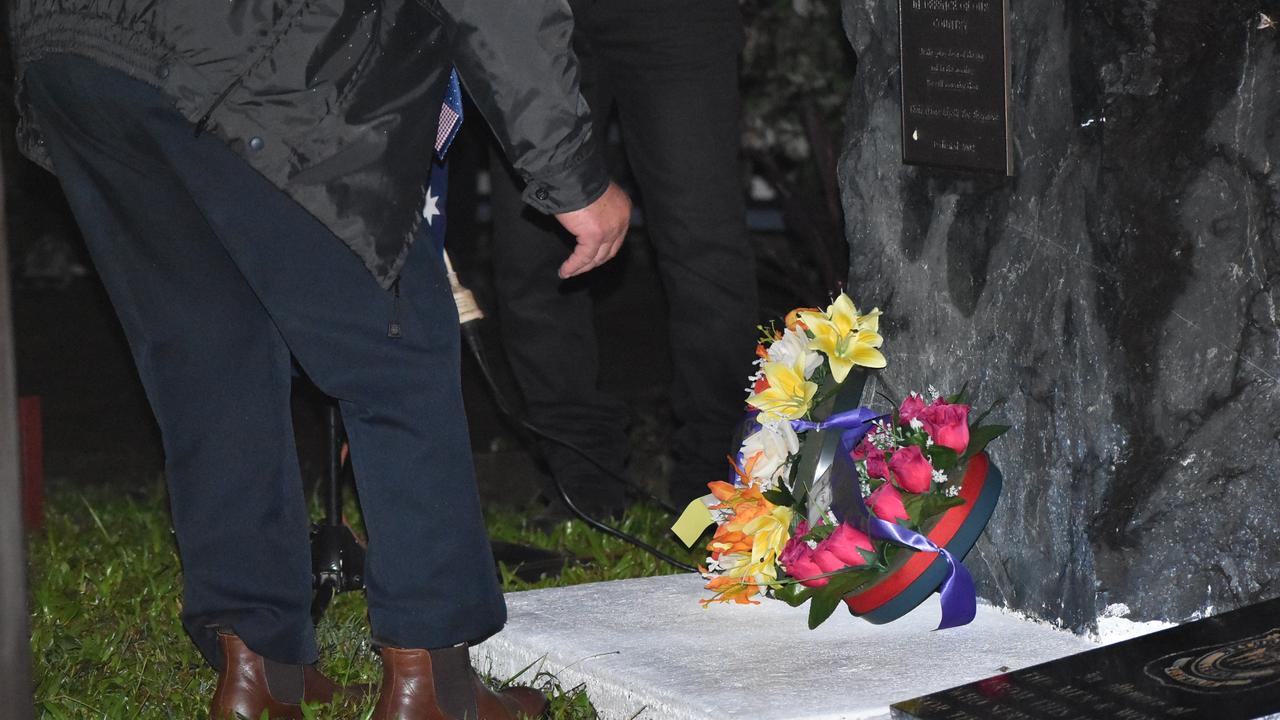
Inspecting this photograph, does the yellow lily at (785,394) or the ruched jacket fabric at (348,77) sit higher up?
the ruched jacket fabric at (348,77)

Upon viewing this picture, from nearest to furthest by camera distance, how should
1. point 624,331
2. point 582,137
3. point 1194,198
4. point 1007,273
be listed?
point 582,137, point 1194,198, point 1007,273, point 624,331

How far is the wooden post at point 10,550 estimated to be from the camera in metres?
1.58

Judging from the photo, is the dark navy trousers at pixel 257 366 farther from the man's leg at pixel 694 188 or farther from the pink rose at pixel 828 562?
the man's leg at pixel 694 188

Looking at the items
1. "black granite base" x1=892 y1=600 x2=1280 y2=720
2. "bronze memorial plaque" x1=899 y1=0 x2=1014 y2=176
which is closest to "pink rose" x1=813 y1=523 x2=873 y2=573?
"black granite base" x1=892 y1=600 x2=1280 y2=720

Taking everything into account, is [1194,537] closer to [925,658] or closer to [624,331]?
[925,658]

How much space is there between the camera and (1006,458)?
2.92m

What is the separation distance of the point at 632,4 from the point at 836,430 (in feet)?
3.84

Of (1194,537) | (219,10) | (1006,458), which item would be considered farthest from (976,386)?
(219,10)

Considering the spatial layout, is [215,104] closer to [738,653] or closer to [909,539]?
[738,653]

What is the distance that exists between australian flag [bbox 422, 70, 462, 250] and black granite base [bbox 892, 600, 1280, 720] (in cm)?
109

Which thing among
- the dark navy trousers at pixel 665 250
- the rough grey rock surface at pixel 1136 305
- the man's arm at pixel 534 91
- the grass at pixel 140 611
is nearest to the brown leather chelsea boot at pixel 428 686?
the grass at pixel 140 611

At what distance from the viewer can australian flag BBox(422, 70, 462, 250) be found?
2627mm

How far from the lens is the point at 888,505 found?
284 cm

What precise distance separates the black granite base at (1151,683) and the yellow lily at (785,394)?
69 centimetres
